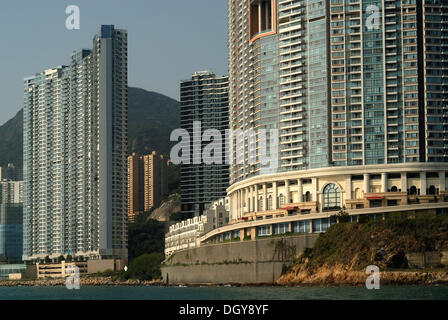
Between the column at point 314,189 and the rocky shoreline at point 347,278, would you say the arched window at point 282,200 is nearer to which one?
the column at point 314,189

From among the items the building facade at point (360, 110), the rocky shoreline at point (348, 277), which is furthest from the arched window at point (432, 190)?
the rocky shoreline at point (348, 277)

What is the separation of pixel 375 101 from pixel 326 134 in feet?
36.5

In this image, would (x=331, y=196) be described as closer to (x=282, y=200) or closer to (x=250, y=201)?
(x=282, y=200)

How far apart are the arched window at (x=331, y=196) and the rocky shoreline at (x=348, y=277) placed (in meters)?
21.7

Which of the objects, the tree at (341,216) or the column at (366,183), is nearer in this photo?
the tree at (341,216)

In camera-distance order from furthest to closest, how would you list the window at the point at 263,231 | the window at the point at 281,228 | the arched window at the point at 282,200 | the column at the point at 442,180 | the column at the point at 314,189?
the arched window at the point at 282,200, the window at the point at 263,231, the column at the point at 314,189, the column at the point at 442,180, the window at the point at 281,228

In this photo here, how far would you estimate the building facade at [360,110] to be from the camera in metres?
156

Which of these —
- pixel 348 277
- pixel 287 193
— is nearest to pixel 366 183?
pixel 287 193

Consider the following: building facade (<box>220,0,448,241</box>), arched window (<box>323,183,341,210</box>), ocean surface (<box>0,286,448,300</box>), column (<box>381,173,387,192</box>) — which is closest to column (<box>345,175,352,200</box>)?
building facade (<box>220,0,448,241</box>)

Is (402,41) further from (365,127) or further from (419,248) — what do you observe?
(419,248)

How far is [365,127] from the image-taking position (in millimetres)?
159000

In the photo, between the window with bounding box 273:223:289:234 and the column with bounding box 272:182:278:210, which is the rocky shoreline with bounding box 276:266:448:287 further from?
the column with bounding box 272:182:278:210
